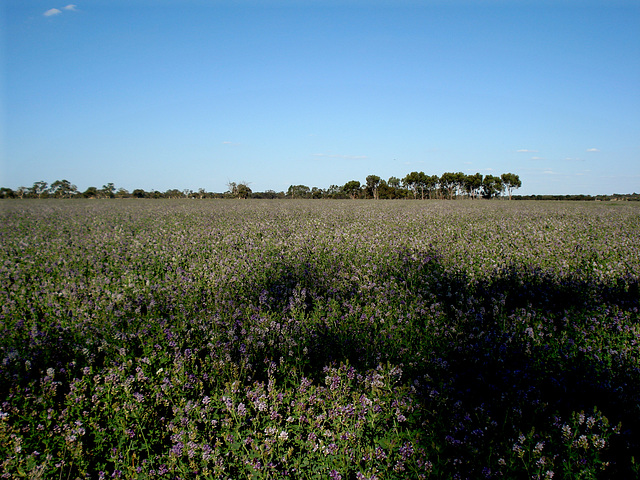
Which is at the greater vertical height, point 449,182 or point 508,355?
point 449,182

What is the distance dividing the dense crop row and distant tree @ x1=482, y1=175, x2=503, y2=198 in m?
121

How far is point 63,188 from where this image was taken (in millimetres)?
91750

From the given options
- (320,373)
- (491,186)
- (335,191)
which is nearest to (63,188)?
(335,191)

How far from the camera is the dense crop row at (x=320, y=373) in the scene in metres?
2.27

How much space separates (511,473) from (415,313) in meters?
2.35

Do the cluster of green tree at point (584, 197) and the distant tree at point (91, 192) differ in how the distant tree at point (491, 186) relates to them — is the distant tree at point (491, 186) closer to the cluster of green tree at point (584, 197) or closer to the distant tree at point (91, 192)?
the cluster of green tree at point (584, 197)

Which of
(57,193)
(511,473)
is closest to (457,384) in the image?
(511,473)

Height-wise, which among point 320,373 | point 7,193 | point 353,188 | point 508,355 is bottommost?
point 320,373

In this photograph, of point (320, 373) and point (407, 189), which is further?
point (407, 189)

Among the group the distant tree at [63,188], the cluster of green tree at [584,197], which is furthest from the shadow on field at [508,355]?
the distant tree at [63,188]

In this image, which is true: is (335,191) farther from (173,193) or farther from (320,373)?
(320,373)

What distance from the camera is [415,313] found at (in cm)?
445

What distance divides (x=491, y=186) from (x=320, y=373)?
12776 centimetres

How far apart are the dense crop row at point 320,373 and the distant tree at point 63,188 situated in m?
106
